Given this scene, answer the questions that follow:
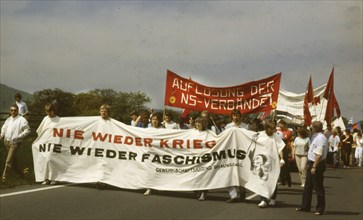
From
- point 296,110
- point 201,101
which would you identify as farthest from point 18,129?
point 296,110

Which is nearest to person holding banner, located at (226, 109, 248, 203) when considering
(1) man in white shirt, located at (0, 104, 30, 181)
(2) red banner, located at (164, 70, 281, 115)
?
(2) red banner, located at (164, 70, 281, 115)

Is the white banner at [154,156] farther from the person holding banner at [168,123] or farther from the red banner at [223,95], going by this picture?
the red banner at [223,95]

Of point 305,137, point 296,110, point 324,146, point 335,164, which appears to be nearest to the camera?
point 324,146

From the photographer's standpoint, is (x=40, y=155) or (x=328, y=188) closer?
(x=40, y=155)

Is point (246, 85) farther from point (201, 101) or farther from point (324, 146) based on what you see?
point (324, 146)

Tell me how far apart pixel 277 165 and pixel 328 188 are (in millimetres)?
4761

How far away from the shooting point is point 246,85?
1488 centimetres

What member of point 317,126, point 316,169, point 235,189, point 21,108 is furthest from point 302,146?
point 21,108

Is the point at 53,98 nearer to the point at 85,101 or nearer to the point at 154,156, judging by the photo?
the point at 85,101

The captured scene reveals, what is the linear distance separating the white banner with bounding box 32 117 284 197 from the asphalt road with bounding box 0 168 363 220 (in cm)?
31

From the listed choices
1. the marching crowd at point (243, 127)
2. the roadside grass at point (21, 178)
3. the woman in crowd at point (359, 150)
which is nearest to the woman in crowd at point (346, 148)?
the woman in crowd at point (359, 150)

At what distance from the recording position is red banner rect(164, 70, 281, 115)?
48.1 ft

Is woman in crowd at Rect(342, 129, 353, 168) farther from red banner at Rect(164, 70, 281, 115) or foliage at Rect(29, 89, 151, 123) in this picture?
foliage at Rect(29, 89, 151, 123)

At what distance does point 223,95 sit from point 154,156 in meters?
3.64
